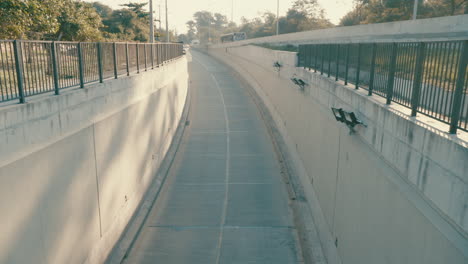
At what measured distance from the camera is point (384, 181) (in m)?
8.02

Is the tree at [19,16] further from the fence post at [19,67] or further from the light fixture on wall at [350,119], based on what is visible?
the light fixture on wall at [350,119]

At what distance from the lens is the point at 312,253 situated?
1359 centimetres

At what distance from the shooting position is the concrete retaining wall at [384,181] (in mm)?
5457

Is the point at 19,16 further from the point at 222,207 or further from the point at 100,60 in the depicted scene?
the point at 222,207

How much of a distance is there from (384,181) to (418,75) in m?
2.13

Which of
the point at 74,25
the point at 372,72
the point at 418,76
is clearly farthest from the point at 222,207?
the point at 74,25

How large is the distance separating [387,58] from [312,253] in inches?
283

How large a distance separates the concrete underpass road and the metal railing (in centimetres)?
670

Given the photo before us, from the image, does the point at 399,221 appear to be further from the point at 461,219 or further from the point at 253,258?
the point at 253,258

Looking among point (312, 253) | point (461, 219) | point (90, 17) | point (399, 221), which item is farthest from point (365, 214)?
point (90, 17)

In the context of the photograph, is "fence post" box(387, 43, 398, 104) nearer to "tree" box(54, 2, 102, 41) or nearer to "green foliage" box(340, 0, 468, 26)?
"tree" box(54, 2, 102, 41)

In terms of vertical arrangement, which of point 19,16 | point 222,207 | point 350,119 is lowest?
point 222,207

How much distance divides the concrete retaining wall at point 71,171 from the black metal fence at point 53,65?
430 millimetres

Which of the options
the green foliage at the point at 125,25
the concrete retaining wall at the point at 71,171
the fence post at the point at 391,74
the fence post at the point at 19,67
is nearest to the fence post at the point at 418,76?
the fence post at the point at 391,74
